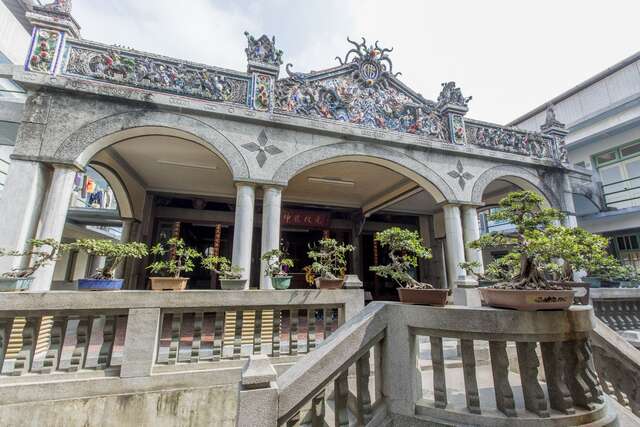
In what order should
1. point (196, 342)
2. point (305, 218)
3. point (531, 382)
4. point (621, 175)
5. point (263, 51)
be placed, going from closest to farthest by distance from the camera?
point (531, 382)
point (196, 342)
point (263, 51)
point (621, 175)
point (305, 218)

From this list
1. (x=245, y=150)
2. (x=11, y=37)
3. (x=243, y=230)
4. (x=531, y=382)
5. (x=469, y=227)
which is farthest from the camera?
(x=11, y=37)

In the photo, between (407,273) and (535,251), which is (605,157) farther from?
(407,273)

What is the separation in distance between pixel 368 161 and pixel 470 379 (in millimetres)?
6200

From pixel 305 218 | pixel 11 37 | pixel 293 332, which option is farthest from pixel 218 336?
pixel 11 37

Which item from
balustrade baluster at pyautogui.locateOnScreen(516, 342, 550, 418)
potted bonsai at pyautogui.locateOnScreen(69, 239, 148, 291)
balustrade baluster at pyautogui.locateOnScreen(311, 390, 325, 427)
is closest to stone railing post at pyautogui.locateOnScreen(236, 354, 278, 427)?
balustrade baluster at pyautogui.locateOnScreen(311, 390, 325, 427)

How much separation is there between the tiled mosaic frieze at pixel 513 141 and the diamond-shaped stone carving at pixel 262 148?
6121mm

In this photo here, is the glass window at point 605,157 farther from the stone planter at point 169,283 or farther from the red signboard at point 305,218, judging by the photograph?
the stone planter at point 169,283

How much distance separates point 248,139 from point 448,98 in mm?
6356

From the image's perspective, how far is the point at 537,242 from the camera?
2.57 metres

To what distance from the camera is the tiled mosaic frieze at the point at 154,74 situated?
19.6ft

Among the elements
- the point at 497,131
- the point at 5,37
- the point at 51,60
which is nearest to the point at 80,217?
the point at 5,37

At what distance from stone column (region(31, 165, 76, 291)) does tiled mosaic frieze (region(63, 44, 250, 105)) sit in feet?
7.22

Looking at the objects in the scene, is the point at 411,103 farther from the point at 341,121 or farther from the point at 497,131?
the point at 497,131

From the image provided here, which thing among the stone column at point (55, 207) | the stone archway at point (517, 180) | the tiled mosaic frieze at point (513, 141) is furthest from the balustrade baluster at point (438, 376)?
the tiled mosaic frieze at point (513, 141)
